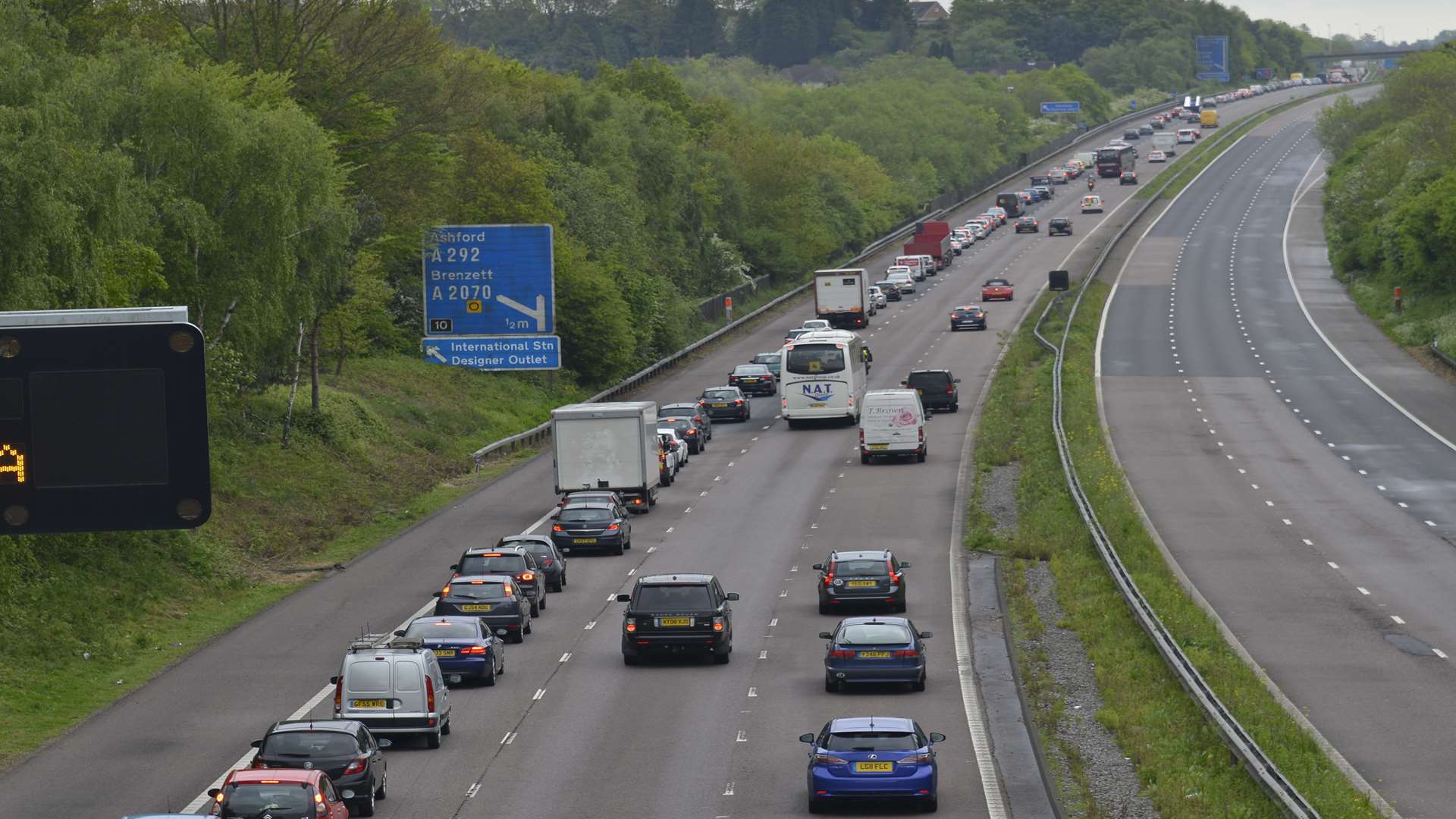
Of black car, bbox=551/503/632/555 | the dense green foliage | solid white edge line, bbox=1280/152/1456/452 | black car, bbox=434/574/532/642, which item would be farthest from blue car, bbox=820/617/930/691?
the dense green foliage

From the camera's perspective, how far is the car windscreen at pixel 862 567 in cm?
4009

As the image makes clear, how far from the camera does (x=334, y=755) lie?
24.3 m

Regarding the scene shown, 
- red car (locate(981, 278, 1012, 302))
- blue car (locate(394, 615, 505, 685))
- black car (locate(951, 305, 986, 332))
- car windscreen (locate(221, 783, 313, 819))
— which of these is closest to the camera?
car windscreen (locate(221, 783, 313, 819))

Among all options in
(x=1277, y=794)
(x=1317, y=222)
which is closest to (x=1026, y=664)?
(x=1277, y=794)

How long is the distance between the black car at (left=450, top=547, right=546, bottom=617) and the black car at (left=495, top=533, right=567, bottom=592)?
1.88 m

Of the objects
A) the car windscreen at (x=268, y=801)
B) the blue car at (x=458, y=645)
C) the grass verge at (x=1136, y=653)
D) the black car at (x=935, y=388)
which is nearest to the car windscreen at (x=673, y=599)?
the blue car at (x=458, y=645)

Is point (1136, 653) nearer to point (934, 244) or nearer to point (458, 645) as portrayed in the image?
point (458, 645)

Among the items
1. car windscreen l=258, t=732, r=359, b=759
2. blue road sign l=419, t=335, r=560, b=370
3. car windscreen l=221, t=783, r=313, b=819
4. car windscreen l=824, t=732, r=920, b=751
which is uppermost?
blue road sign l=419, t=335, r=560, b=370

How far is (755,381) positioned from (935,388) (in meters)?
11.1

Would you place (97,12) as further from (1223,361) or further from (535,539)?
(1223,361)

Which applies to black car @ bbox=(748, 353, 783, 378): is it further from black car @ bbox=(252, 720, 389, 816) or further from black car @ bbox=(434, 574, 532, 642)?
black car @ bbox=(252, 720, 389, 816)

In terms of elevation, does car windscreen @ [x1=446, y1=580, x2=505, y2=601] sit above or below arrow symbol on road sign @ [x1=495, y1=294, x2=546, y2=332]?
below

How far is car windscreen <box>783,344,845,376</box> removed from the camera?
69875 millimetres

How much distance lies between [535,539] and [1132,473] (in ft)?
77.7
